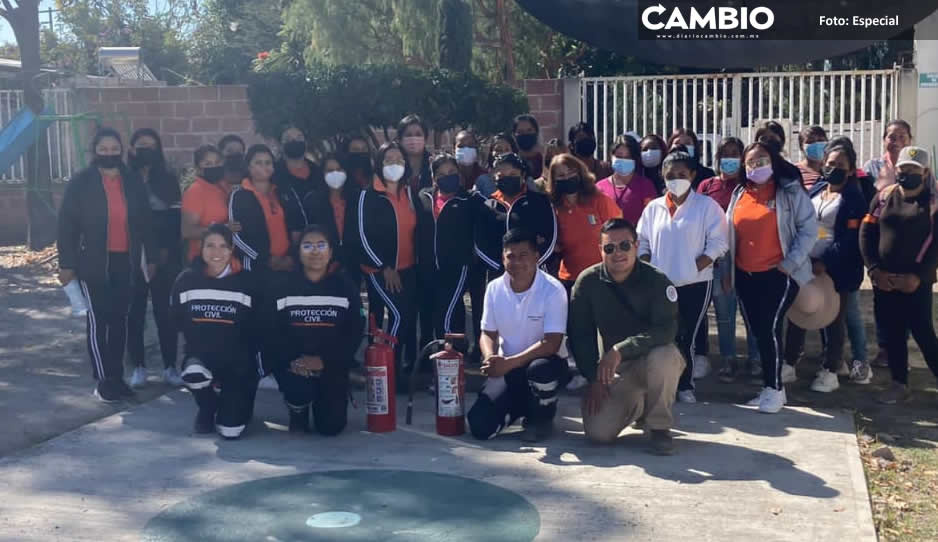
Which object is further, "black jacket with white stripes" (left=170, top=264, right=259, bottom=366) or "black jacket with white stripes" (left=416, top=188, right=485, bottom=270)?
"black jacket with white stripes" (left=416, top=188, right=485, bottom=270)

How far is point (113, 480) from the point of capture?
6203 mm

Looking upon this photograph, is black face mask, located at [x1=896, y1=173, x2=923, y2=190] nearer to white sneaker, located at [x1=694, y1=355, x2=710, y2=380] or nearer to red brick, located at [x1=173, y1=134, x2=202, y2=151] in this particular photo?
white sneaker, located at [x1=694, y1=355, x2=710, y2=380]

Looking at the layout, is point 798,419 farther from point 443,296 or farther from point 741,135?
point 741,135

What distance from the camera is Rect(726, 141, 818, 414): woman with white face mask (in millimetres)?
7520

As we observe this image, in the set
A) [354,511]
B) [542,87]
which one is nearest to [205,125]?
[542,87]

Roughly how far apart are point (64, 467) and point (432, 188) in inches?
132

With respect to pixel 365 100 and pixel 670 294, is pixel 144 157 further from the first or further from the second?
pixel 670 294

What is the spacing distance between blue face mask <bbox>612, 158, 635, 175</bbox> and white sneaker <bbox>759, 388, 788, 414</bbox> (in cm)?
194

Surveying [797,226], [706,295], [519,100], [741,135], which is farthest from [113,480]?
[741,135]

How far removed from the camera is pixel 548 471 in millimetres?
6309

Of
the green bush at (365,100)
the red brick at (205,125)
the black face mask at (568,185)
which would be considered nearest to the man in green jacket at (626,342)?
the black face mask at (568,185)

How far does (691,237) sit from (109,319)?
13.0ft

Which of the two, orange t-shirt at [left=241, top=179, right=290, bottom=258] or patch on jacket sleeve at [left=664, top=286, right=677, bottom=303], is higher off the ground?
orange t-shirt at [left=241, top=179, right=290, bottom=258]

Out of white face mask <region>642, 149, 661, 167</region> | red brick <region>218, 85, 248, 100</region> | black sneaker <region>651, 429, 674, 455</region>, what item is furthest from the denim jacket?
red brick <region>218, 85, 248, 100</region>
